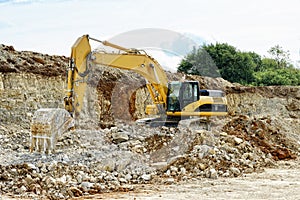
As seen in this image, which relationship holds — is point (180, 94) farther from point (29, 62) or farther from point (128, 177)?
point (29, 62)

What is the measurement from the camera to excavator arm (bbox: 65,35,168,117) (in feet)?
32.3

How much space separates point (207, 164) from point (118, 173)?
2035 millimetres

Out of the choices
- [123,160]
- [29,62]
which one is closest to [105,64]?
[123,160]

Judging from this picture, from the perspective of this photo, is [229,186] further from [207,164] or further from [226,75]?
[226,75]

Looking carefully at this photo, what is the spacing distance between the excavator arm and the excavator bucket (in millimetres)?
262

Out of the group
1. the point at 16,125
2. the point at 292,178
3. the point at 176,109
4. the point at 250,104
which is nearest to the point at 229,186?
the point at 292,178

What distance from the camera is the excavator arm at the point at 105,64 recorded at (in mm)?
9859

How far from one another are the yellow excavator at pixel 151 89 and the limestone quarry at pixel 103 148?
757 mm

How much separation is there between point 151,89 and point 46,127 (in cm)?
496

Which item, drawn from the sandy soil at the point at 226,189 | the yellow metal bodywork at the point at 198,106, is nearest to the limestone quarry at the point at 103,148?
the sandy soil at the point at 226,189

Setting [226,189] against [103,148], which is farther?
[103,148]

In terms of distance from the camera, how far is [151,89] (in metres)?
13.9

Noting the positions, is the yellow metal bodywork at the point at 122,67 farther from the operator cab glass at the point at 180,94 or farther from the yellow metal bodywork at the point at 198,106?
the operator cab glass at the point at 180,94

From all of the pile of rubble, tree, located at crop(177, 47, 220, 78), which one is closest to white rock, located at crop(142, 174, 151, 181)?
the pile of rubble
